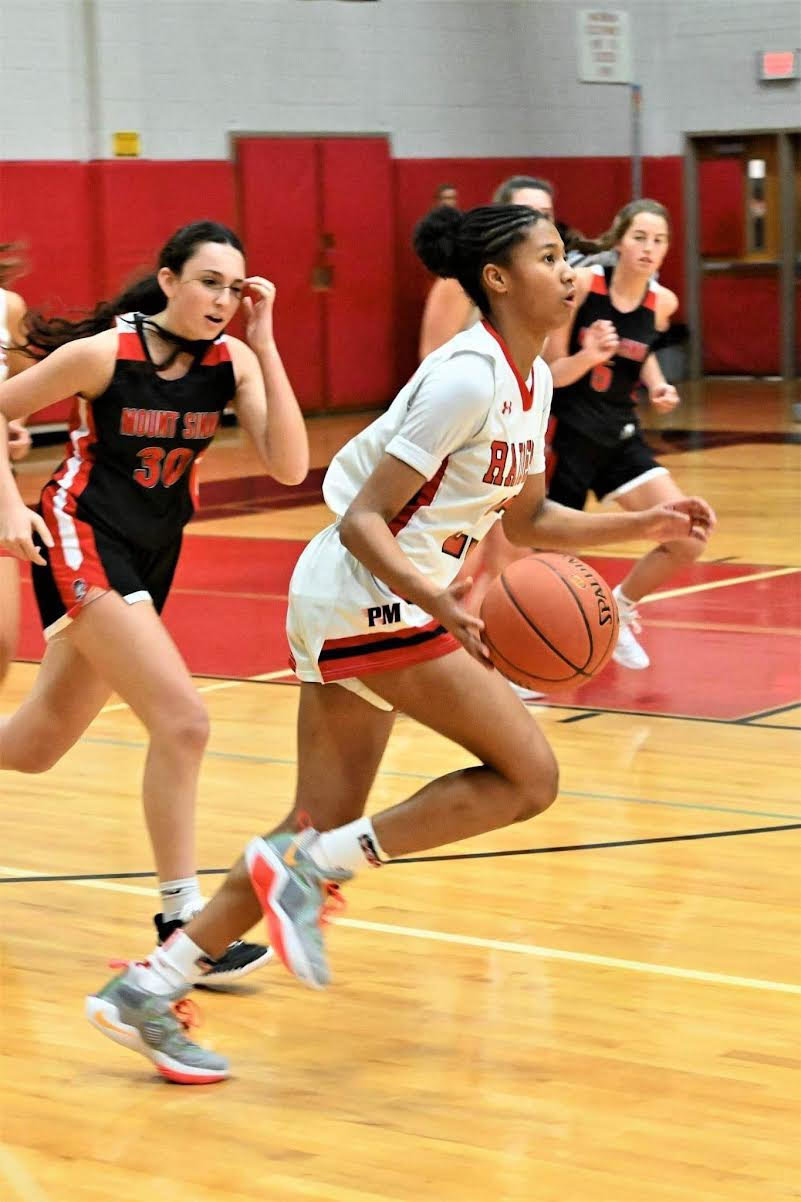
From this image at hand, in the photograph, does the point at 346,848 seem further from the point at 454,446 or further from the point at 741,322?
the point at 741,322

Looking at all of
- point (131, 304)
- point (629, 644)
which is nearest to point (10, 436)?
point (131, 304)

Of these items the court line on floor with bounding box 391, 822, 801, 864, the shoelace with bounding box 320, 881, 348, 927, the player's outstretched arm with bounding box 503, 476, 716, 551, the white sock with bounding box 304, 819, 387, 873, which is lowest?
the court line on floor with bounding box 391, 822, 801, 864

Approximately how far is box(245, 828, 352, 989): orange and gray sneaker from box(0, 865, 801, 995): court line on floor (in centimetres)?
87

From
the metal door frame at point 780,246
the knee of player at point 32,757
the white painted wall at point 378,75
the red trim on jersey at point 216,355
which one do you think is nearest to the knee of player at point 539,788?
the red trim on jersey at point 216,355

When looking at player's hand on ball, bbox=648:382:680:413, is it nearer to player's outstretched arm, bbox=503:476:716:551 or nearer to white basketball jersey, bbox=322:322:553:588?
player's outstretched arm, bbox=503:476:716:551

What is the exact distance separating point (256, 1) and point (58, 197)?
2.59 m

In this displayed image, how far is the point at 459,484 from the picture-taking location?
3.50 meters

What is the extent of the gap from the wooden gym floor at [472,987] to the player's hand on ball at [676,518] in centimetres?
90

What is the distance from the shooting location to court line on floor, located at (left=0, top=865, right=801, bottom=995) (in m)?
3.91

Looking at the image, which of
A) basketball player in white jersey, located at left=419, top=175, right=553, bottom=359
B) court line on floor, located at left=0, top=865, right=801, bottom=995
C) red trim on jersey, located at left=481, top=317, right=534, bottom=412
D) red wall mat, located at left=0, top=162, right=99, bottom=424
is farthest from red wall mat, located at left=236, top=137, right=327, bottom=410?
red trim on jersey, located at left=481, top=317, right=534, bottom=412

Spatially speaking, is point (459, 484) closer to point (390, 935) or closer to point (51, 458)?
point (390, 935)

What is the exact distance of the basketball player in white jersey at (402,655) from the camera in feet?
11.1

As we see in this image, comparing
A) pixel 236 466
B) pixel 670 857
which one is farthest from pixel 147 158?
pixel 670 857

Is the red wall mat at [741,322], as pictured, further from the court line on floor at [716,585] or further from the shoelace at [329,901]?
the shoelace at [329,901]
